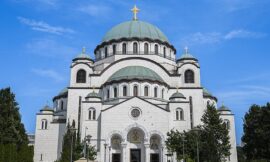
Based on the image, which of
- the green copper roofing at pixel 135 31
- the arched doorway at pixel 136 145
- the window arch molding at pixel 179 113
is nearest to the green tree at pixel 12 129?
the arched doorway at pixel 136 145

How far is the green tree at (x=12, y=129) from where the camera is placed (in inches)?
1389

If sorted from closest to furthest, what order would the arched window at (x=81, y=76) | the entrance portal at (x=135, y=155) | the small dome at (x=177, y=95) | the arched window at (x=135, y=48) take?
the entrance portal at (x=135, y=155) < the small dome at (x=177, y=95) < the arched window at (x=81, y=76) < the arched window at (x=135, y=48)

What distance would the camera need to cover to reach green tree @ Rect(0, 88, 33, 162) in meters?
35.3

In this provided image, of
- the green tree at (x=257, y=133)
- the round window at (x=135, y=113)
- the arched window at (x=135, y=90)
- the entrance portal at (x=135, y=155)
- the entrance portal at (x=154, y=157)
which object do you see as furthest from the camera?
the arched window at (x=135, y=90)

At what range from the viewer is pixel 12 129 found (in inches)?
1432

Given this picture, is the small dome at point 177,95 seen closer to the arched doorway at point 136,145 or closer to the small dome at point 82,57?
the arched doorway at point 136,145

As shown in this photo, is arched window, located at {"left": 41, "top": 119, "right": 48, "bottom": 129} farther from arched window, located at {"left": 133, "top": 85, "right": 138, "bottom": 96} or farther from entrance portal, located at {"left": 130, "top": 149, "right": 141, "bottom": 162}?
entrance portal, located at {"left": 130, "top": 149, "right": 141, "bottom": 162}

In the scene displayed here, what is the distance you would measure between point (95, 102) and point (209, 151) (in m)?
18.5

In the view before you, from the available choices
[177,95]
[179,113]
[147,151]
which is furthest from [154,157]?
[177,95]

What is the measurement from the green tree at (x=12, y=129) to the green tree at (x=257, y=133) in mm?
24986

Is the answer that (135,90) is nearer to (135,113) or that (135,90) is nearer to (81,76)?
(135,113)

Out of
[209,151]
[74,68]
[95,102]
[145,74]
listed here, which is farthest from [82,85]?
[209,151]

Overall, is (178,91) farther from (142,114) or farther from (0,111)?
(0,111)

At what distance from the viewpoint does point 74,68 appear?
51.6 meters
